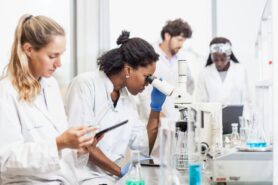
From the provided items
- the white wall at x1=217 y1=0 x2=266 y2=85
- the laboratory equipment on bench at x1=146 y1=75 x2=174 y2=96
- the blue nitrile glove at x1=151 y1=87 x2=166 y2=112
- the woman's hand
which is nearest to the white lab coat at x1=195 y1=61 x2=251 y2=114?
the white wall at x1=217 y1=0 x2=266 y2=85

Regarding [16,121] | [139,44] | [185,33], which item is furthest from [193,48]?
[16,121]

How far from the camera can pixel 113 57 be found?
2070 millimetres

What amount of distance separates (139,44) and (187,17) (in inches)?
54.0

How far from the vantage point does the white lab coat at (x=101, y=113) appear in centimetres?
198

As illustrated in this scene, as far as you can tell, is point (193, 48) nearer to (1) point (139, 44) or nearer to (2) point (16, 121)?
(1) point (139, 44)

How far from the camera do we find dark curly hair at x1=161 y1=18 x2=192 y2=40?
10.3 ft

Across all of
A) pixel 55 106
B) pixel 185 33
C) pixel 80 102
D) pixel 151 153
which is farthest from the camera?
pixel 185 33

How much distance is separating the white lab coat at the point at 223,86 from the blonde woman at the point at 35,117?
5.71ft

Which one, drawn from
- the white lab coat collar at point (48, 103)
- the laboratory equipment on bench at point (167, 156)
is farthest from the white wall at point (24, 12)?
the laboratory equipment on bench at point (167, 156)

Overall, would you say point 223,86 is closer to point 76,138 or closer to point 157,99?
point 157,99

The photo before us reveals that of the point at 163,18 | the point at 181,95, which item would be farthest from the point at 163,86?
the point at 163,18

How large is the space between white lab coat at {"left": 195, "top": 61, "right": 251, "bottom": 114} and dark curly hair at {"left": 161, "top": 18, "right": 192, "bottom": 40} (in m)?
0.34

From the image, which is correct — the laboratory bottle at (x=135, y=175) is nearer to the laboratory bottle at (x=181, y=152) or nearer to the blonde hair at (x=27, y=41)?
the laboratory bottle at (x=181, y=152)

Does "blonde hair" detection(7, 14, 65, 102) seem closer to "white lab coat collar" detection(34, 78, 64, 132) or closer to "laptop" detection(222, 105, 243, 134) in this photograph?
"white lab coat collar" detection(34, 78, 64, 132)
